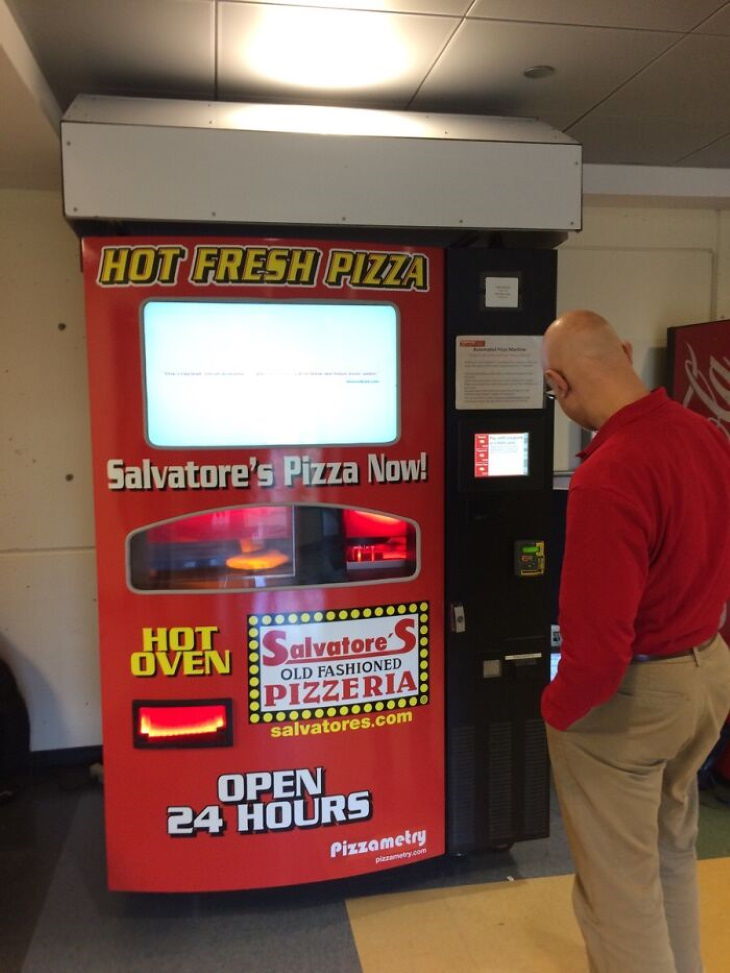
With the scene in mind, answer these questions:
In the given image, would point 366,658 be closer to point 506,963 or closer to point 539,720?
point 539,720

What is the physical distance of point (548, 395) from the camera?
2.12 metres

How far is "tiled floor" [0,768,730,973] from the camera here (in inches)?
74.9

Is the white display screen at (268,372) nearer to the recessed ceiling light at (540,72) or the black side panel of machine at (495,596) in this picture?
the black side panel of machine at (495,596)

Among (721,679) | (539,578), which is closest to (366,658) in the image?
(539,578)

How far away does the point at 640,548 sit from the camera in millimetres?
1336

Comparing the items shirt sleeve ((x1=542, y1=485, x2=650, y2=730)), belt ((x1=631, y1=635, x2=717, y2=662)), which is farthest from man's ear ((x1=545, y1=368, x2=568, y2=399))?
belt ((x1=631, y1=635, x2=717, y2=662))

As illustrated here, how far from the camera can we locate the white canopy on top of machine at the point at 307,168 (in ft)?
5.90

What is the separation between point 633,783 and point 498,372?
3.70 ft

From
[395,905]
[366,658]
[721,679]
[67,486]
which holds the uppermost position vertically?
[67,486]

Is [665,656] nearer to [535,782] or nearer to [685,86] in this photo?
[535,782]

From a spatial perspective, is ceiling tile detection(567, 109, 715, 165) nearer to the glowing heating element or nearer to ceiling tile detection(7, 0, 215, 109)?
ceiling tile detection(7, 0, 215, 109)

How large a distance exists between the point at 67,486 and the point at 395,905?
76.2 inches

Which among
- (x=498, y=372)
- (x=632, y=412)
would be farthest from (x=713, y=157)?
(x=632, y=412)

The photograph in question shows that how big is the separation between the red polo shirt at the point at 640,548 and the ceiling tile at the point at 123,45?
4.77ft
